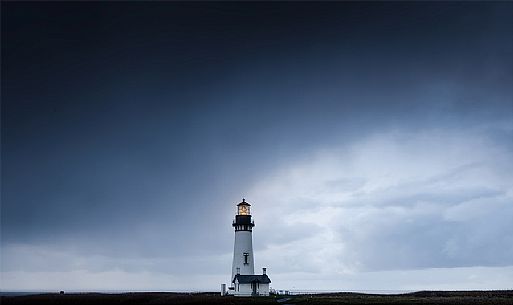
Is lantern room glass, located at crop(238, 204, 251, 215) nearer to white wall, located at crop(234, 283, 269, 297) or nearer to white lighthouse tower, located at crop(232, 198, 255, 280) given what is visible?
white lighthouse tower, located at crop(232, 198, 255, 280)

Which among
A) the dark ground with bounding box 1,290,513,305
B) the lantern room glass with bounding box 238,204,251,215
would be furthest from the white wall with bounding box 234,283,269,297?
the lantern room glass with bounding box 238,204,251,215

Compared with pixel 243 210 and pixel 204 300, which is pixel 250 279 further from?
pixel 204 300

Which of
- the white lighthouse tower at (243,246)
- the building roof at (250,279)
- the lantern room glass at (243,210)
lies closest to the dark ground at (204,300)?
the building roof at (250,279)

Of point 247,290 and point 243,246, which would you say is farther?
point 243,246

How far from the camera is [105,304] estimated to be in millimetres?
55500

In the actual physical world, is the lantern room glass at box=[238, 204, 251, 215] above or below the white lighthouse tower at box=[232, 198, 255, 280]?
above

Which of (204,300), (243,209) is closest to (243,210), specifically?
(243,209)

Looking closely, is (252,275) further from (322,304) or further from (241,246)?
(322,304)

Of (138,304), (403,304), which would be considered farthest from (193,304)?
(403,304)

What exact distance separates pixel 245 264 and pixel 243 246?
8.46ft

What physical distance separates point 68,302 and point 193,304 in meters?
11.9

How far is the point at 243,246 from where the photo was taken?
8612 cm

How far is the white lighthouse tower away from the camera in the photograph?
85.6 m

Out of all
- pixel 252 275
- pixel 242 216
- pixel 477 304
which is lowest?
pixel 477 304
